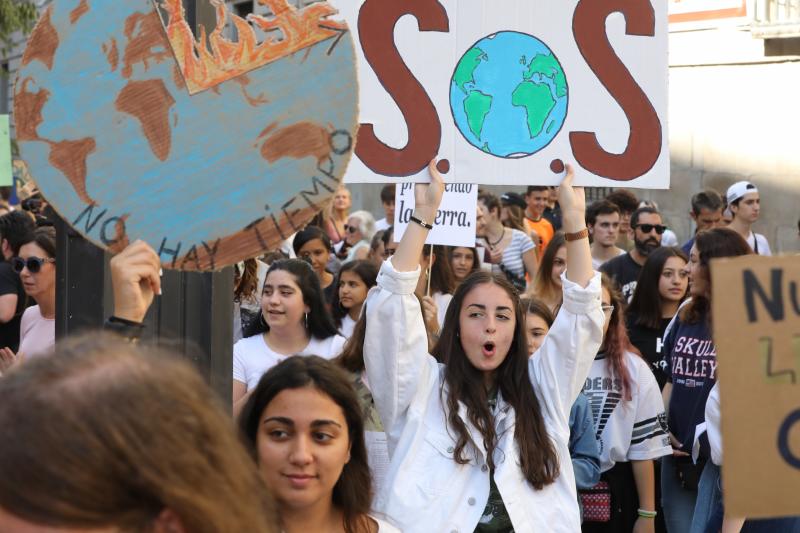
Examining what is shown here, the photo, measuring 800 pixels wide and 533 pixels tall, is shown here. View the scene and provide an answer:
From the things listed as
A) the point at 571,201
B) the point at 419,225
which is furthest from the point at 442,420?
the point at 571,201

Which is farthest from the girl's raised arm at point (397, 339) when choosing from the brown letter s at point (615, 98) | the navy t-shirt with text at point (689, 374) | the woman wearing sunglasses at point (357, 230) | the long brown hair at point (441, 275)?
the woman wearing sunglasses at point (357, 230)

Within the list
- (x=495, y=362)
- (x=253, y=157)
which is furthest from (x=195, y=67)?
(x=495, y=362)

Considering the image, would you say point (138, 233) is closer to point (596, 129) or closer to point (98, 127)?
point (98, 127)

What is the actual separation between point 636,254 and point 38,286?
13.0 feet

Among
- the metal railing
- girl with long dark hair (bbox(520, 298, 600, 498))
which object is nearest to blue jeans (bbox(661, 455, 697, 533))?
girl with long dark hair (bbox(520, 298, 600, 498))

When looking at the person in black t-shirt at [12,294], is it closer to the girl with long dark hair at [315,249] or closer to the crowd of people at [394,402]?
the crowd of people at [394,402]

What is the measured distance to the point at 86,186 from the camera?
2914 millimetres

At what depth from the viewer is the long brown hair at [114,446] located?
1243 mm

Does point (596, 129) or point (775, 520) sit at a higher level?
point (596, 129)

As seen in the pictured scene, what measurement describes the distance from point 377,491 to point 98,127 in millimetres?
1338

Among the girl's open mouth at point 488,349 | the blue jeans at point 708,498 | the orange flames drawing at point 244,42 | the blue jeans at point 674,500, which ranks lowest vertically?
the blue jeans at point 674,500

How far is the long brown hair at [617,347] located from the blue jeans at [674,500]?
0.41m

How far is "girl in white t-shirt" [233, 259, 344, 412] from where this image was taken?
18.7 ft

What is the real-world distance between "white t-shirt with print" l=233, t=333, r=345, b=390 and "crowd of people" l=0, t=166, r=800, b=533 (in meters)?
0.01
